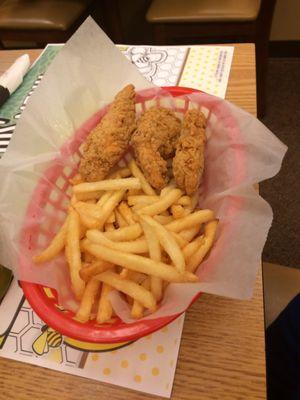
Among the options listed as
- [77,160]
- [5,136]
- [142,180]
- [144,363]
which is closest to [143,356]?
[144,363]

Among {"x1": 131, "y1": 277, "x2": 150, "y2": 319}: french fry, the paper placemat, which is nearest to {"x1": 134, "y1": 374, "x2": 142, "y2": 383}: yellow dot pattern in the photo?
the paper placemat

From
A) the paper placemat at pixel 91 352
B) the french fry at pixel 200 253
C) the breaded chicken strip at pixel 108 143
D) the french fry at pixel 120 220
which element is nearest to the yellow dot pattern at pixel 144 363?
the paper placemat at pixel 91 352

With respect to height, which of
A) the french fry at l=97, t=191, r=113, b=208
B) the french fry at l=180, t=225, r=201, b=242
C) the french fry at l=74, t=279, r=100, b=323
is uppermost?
the french fry at l=97, t=191, r=113, b=208

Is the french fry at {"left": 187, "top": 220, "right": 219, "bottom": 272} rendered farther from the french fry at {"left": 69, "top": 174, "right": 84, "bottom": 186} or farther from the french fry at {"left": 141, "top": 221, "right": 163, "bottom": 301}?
the french fry at {"left": 69, "top": 174, "right": 84, "bottom": 186}

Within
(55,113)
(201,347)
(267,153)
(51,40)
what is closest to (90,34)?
(55,113)

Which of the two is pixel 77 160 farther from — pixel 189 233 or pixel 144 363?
pixel 144 363

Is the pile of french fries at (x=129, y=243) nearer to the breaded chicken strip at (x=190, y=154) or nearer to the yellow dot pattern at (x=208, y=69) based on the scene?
the breaded chicken strip at (x=190, y=154)
